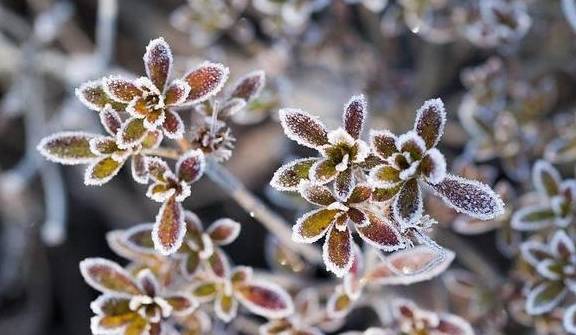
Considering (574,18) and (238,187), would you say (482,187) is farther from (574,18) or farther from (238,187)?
(574,18)

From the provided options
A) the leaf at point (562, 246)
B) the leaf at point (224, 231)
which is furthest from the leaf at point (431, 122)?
the leaf at point (562, 246)

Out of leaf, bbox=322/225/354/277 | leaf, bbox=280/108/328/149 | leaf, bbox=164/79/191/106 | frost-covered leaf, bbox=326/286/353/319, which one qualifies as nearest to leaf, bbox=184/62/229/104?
leaf, bbox=164/79/191/106

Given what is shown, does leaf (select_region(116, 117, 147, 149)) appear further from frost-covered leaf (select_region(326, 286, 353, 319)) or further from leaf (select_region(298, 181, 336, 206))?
frost-covered leaf (select_region(326, 286, 353, 319))

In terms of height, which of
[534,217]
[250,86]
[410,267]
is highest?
[250,86]

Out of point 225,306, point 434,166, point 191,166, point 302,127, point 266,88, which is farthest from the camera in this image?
point 266,88

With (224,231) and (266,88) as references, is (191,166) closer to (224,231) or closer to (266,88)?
(224,231)

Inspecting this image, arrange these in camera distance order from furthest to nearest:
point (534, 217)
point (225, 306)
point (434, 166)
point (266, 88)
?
1. point (266, 88)
2. point (534, 217)
3. point (225, 306)
4. point (434, 166)

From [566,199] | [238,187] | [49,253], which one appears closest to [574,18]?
[566,199]

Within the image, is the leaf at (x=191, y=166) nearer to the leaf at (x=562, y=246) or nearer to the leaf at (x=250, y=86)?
the leaf at (x=250, y=86)

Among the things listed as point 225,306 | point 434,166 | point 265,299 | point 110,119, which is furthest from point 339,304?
point 110,119
